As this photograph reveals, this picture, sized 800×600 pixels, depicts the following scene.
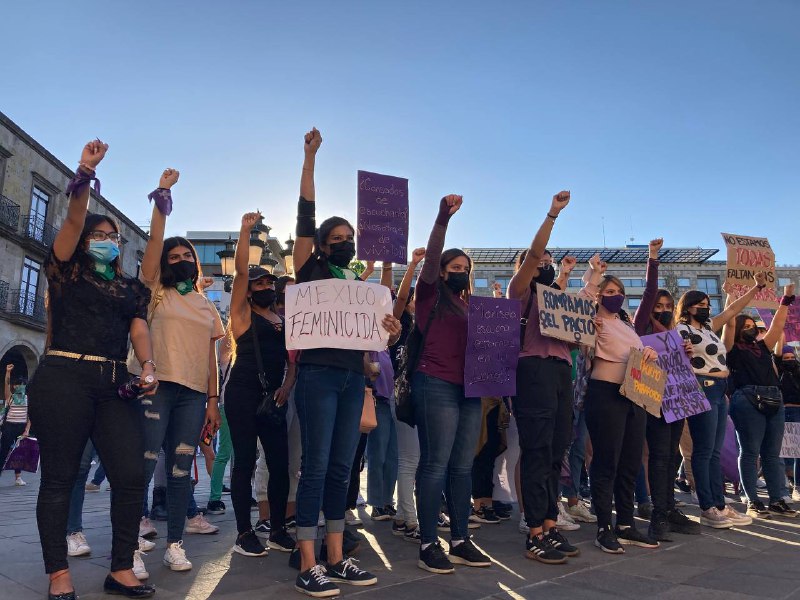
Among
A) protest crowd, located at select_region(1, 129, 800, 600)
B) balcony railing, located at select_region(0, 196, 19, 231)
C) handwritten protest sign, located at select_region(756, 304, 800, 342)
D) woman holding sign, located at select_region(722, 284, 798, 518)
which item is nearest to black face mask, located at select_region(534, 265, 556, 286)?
protest crowd, located at select_region(1, 129, 800, 600)

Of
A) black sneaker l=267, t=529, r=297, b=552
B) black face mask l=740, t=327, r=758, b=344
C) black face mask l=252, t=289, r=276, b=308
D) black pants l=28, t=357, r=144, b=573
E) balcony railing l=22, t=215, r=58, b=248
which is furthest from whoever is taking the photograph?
balcony railing l=22, t=215, r=58, b=248

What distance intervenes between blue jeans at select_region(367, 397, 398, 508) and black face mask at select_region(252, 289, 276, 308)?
1.49m

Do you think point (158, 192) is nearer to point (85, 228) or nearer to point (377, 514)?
point (85, 228)

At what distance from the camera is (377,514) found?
220 inches

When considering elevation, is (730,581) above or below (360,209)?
below

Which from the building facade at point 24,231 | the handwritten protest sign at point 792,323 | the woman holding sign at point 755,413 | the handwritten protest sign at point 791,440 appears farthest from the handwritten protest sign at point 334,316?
the building facade at point 24,231

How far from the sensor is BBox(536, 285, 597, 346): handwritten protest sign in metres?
4.22

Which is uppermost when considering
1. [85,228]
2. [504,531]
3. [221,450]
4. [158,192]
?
[158,192]

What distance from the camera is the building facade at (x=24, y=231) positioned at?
79.6ft

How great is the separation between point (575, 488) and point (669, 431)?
1.11 meters

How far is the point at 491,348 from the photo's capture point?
13.3ft

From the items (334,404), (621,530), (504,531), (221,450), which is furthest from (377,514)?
(334,404)

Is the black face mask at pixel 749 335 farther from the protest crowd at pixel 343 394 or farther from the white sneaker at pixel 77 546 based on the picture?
the white sneaker at pixel 77 546

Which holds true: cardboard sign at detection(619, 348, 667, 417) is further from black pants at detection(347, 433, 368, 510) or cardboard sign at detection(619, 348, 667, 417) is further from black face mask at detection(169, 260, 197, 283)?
black face mask at detection(169, 260, 197, 283)
